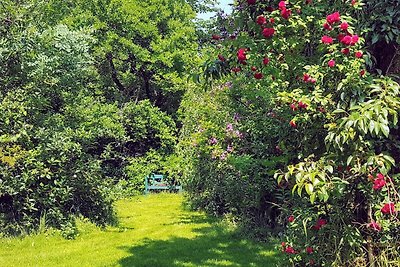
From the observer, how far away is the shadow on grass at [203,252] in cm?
575

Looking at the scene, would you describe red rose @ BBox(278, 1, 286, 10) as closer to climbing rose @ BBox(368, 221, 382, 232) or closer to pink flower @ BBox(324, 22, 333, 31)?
pink flower @ BBox(324, 22, 333, 31)

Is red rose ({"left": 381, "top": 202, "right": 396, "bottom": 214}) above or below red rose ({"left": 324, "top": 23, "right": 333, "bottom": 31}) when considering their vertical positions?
below

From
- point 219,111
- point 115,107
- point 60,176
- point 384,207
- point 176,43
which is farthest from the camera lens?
A: point 176,43

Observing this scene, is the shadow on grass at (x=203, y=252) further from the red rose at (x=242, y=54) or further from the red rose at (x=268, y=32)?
the red rose at (x=268, y=32)

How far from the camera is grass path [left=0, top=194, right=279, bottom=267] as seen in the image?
5.88m

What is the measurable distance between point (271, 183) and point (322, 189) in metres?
4.43

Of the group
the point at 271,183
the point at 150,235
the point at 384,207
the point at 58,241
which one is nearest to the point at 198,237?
the point at 150,235

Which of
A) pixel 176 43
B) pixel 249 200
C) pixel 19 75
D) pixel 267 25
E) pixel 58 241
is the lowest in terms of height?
pixel 58 241

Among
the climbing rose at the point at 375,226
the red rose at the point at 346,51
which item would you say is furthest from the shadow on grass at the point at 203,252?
the red rose at the point at 346,51

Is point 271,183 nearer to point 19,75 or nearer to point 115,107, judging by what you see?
point 19,75

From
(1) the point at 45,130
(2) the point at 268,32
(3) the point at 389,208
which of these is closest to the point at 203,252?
(1) the point at 45,130

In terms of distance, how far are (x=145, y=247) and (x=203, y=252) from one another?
93 cm

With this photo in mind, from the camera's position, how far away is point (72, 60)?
25.3ft

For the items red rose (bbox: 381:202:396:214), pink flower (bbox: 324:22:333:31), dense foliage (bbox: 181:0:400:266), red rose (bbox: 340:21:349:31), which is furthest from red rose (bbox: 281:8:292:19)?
red rose (bbox: 381:202:396:214)
